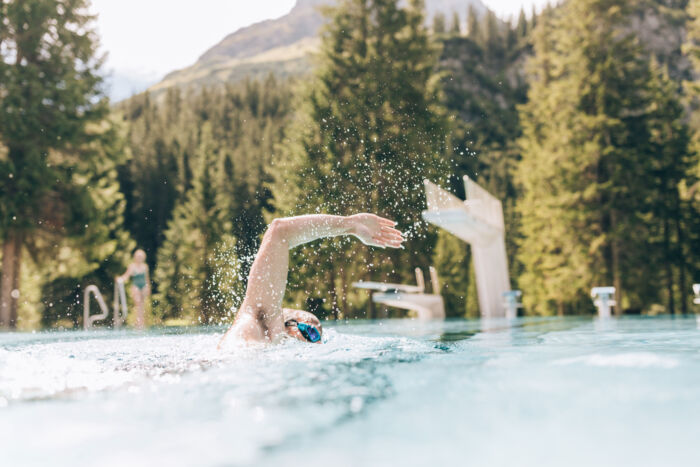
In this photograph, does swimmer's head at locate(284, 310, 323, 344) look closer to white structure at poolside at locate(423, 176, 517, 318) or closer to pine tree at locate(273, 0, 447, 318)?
white structure at poolside at locate(423, 176, 517, 318)

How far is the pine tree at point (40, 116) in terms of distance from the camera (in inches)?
735

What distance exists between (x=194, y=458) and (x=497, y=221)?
1384 cm

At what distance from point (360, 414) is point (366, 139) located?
17826 millimetres

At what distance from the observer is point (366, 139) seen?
1947cm

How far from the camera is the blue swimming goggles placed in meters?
4.73

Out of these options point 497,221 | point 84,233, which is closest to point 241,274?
point 84,233

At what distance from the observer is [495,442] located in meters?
1.67

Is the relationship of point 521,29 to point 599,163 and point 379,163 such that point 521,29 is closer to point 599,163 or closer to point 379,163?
Result: point 599,163

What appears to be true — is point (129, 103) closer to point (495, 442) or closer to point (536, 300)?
point (536, 300)

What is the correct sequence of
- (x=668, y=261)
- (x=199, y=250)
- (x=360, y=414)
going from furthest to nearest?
(x=199, y=250) → (x=668, y=261) → (x=360, y=414)

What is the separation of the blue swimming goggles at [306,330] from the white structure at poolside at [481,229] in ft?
25.2

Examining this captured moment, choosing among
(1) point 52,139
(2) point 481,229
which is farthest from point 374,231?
(1) point 52,139

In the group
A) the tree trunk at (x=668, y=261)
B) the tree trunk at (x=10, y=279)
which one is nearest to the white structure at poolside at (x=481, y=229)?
the tree trunk at (x=668, y=261)

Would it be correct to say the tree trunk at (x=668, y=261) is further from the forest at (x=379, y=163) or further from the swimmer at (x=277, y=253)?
the swimmer at (x=277, y=253)
